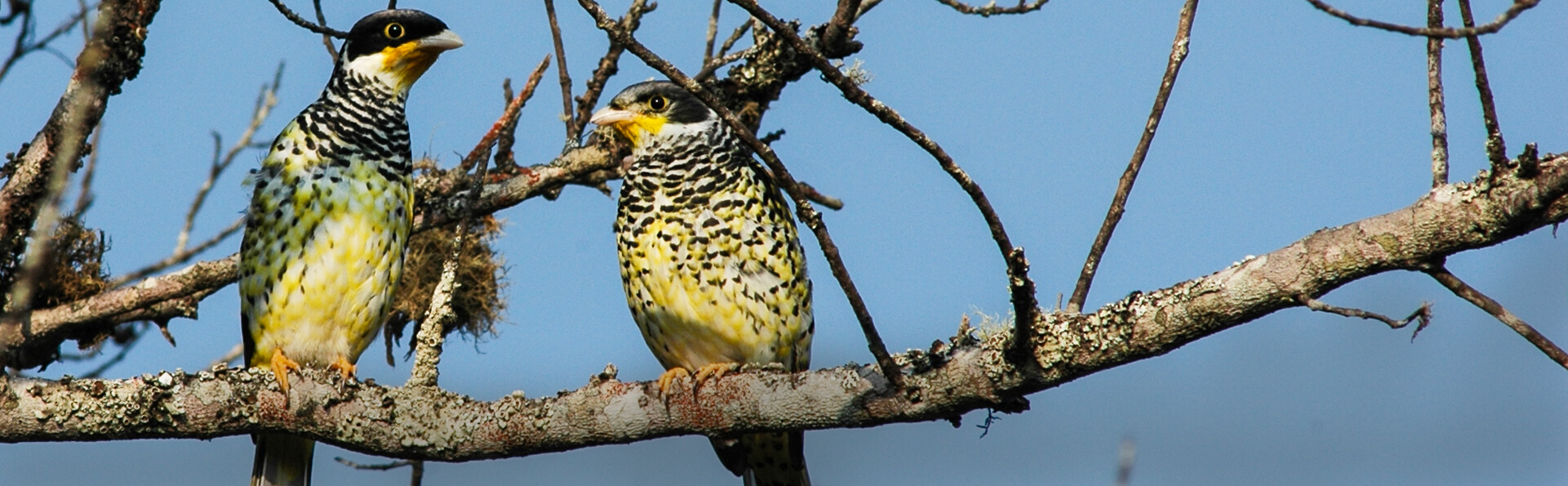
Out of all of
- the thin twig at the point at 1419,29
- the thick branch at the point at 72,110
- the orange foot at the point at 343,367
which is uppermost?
the thick branch at the point at 72,110

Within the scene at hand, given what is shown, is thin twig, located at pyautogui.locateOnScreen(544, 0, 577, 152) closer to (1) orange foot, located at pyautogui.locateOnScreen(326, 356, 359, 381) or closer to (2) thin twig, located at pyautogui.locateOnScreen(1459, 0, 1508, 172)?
(1) orange foot, located at pyautogui.locateOnScreen(326, 356, 359, 381)

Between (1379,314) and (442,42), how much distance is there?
3.96 m

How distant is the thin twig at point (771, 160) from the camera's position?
316 cm

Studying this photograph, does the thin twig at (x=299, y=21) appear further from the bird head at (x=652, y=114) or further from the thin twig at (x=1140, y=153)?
the thin twig at (x=1140, y=153)

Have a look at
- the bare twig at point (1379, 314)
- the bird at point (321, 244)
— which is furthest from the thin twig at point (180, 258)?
the bare twig at point (1379, 314)

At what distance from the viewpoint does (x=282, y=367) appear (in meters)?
4.88

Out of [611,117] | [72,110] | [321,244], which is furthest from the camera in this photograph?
[611,117]

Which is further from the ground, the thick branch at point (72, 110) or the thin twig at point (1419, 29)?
the thick branch at point (72, 110)

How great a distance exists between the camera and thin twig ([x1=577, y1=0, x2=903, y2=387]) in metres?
3.16

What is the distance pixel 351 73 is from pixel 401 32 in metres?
0.27

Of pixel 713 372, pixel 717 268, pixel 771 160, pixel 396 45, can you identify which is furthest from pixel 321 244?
pixel 771 160

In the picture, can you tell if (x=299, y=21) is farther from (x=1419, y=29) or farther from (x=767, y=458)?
(x=1419, y=29)

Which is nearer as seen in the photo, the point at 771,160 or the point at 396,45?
the point at 771,160

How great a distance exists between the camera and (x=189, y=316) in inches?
258
